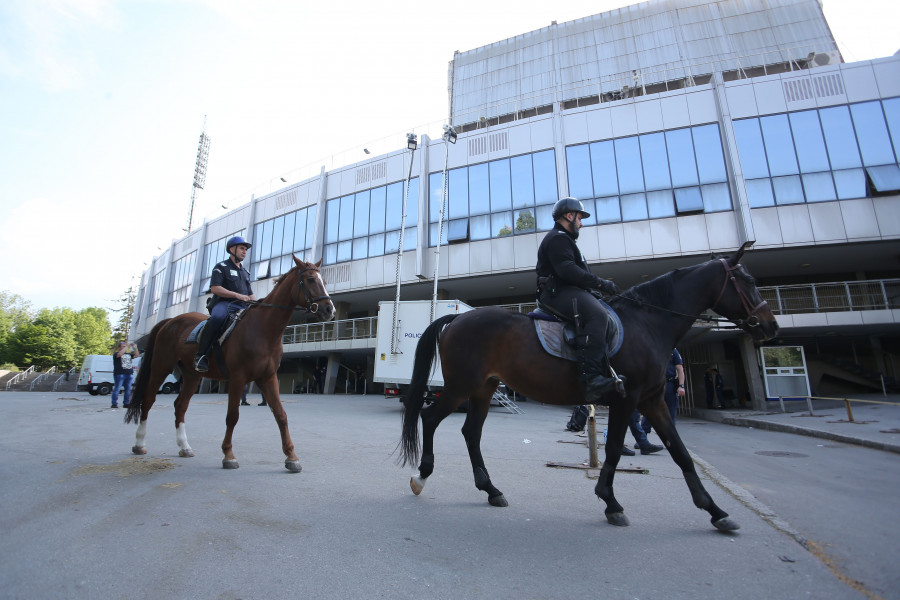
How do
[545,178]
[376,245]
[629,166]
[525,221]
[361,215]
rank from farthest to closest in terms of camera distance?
[361,215] < [376,245] < [545,178] < [525,221] < [629,166]

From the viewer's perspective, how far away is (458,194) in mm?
26594

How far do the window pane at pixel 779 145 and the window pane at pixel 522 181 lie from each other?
11.8 meters

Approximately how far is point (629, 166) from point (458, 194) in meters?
9.93

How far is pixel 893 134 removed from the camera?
66.4 ft

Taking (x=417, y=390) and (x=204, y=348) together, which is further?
(x=204, y=348)

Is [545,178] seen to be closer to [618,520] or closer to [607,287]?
[607,287]

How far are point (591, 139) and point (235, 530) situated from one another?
25.5 m

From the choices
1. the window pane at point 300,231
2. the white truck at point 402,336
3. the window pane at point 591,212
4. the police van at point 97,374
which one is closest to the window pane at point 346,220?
the window pane at point 300,231

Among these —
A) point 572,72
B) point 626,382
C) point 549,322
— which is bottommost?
point 626,382

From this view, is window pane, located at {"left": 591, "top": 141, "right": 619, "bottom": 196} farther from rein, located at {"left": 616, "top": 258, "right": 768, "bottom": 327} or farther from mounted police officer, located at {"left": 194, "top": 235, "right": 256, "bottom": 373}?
mounted police officer, located at {"left": 194, "top": 235, "right": 256, "bottom": 373}

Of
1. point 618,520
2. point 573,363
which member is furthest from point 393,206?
point 618,520

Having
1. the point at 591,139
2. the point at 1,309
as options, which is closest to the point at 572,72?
the point at 591,139

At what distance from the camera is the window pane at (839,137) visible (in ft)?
66.8

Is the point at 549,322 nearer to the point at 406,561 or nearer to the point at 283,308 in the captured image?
the point at 406,561
